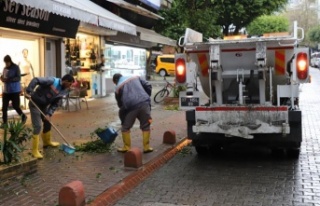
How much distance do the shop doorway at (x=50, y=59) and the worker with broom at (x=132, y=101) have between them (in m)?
7.63

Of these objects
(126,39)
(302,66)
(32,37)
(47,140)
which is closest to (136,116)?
(47,140)

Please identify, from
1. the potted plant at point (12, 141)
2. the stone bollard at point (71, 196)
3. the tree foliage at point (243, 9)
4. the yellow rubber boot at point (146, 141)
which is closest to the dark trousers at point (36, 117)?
the potted plant at point (12, 141)

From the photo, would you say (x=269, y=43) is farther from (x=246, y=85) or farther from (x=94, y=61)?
(x=94, y=61)

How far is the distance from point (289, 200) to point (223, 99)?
2.61 meters

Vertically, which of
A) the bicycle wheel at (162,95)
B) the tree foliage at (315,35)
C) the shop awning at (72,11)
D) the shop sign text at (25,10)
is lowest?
the bicycle wheel at (162,95)

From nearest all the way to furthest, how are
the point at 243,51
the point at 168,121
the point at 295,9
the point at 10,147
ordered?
the point at 10,147 → the point at 243,51 → the point at 168,121 → the point at 295,9

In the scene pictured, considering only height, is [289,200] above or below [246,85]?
below

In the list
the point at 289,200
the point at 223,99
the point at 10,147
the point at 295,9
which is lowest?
the point at 289,200

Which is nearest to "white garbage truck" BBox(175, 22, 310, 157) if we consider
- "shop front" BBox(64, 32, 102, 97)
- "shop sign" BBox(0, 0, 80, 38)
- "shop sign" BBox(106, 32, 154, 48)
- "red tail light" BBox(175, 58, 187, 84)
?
"red tail light" BBox(175, 58, 187, 84)

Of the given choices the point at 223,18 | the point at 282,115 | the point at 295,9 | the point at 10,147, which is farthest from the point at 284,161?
the point at 295,9

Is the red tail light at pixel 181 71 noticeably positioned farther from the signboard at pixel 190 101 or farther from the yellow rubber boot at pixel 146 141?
the yellow rubber boot at pixel 146 141

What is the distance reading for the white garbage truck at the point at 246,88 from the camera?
22.8ft

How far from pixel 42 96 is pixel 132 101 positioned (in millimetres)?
1502

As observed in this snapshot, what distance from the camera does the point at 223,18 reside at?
3172 centimetres
